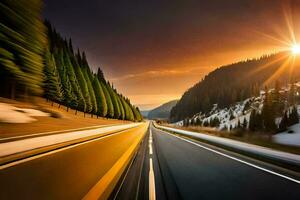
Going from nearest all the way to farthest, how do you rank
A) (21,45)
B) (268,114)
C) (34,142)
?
A: (34,142), (21,45), (268,114)

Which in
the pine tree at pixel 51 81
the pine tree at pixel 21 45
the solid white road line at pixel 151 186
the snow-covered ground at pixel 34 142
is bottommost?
the solid white road line at pixel 151 186

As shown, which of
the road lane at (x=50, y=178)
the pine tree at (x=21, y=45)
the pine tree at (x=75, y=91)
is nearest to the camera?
the road lane at (x=50, y=178)

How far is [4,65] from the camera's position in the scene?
12.0 m

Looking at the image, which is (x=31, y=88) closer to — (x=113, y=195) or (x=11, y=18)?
(x=11, y=18)

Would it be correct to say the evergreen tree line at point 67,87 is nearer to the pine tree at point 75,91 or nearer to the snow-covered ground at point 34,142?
the pine tree at point 75,91

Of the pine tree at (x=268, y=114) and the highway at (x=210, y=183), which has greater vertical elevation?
the pine tree at (x=268, y=114)

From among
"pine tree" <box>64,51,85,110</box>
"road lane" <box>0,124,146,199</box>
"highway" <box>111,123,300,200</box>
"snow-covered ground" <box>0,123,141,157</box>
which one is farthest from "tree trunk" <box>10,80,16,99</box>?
"pine tree" <box>64,51,85,110</box>

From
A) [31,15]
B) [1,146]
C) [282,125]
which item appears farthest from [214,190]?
[282,125]

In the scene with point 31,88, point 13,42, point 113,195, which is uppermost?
point 13,42

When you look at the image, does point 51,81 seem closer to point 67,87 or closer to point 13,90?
point 67,87

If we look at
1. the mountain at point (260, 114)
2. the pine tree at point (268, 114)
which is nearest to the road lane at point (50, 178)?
the mountain at point (260, 114)

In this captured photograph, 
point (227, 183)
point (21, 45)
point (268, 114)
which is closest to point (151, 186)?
point (227, 183)

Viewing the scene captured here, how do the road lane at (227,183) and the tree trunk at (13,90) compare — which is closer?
the road lane at (227,183)

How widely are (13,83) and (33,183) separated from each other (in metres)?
9.86
